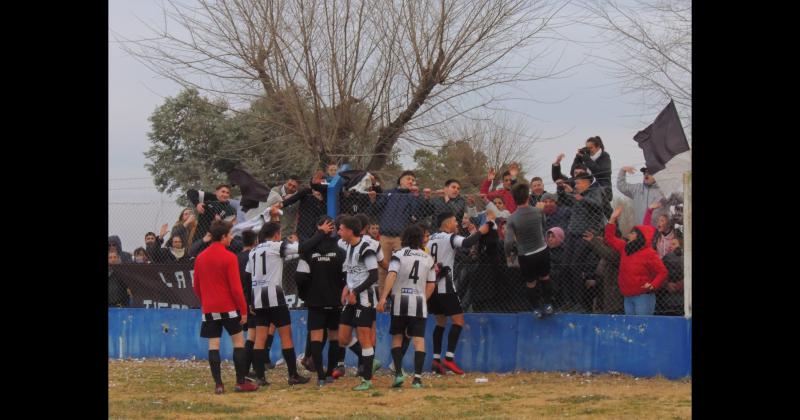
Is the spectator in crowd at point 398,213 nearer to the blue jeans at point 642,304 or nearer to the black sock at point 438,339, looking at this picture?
the black sock at point 438,339

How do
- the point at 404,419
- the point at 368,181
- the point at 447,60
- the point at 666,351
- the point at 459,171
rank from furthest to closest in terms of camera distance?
the point at 459,171
the point at 447,60
the point at 368,181
the point at 666,351
the point at 404,419

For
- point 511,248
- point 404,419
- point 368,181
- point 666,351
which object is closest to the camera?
point 404,419

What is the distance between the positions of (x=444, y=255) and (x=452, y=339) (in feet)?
3.84

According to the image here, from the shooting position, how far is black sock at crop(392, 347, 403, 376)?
527 inches

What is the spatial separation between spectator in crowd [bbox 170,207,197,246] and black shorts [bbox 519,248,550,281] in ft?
19.4

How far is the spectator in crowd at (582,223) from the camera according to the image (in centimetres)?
1402

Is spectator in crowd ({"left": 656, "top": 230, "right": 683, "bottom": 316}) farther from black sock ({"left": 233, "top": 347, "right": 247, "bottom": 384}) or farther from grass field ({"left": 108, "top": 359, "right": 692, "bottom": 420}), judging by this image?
black sock ({"left": 233, "top": 347, "right": 247, "bottom": 384})

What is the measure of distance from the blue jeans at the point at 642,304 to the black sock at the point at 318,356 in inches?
161

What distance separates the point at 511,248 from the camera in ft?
47.9

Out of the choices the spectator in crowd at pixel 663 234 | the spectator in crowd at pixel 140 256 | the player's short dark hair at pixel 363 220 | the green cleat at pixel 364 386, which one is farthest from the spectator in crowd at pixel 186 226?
the spectator in crowd at pixel 663 234

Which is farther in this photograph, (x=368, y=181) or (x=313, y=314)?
(x=368, y=181)
